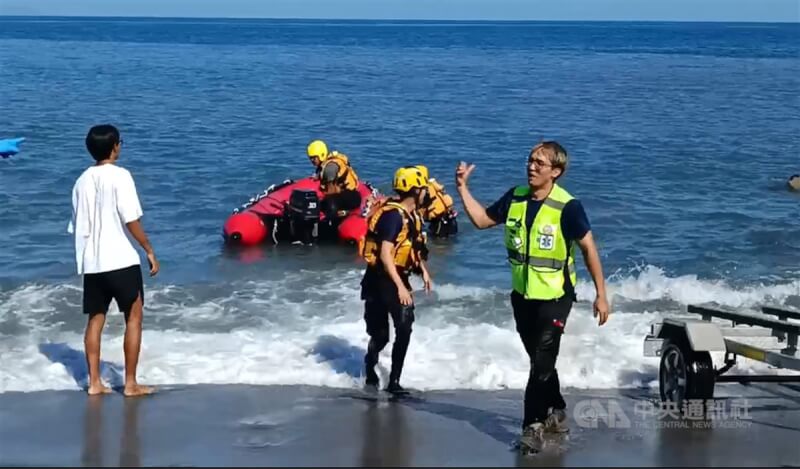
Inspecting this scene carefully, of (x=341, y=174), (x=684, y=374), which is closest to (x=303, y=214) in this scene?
(x=341, y=174)

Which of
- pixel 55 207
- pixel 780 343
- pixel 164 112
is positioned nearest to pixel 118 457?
pixel 780 343

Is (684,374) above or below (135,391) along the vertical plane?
above

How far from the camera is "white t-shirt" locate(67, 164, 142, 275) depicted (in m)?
6.48

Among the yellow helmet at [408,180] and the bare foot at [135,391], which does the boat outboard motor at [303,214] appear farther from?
the yellow helmet at [408,180]

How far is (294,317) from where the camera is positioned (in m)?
10.1

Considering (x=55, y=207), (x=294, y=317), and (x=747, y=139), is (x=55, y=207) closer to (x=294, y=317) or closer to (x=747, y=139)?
(x=294, y=317)

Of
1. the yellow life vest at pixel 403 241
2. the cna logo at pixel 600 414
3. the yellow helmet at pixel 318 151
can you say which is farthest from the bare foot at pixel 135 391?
the yellow helmet at pixel 318 151

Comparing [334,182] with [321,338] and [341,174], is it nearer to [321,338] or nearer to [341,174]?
[341,174]

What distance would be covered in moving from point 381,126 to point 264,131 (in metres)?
3.06

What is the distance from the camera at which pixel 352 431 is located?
21.1 ft

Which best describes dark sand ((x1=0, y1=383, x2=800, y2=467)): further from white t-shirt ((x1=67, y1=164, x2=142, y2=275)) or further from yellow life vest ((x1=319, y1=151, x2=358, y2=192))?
yellow life vest ((x1=319, y1=151, x2=358, y2=192))

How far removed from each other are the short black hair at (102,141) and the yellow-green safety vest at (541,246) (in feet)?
7.59

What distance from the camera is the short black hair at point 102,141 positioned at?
6434mm

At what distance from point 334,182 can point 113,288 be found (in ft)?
22.7
